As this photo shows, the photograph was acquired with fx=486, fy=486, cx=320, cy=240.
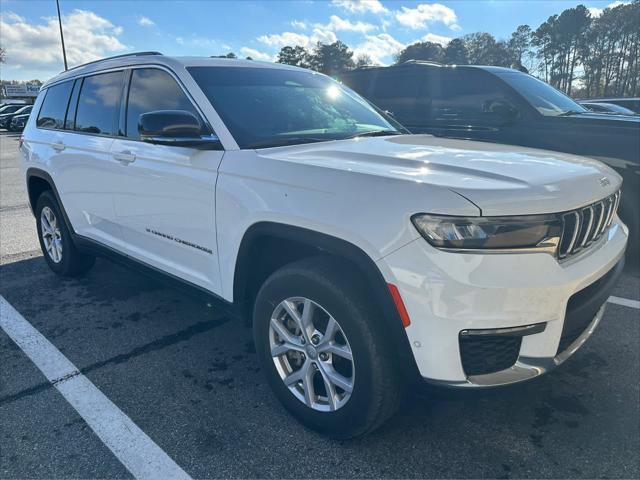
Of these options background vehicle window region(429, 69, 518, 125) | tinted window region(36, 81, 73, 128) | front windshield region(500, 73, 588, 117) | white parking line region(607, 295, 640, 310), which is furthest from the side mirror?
front windshield region(500, 73, 588, 117)

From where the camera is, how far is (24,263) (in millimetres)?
5148

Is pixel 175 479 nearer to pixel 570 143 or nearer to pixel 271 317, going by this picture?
pixel 271 317

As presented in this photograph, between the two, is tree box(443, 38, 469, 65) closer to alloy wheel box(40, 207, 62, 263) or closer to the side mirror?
alloy wheel box(40, 207, 62, 263)

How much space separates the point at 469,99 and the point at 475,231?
4.38 m

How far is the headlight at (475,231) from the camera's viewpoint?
1805mm

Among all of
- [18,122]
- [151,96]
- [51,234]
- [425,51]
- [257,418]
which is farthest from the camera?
[425,51]

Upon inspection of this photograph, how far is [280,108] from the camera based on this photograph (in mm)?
3027

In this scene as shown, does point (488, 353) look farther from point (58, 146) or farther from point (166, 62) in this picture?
point (58, 146)

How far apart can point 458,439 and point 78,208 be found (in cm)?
343

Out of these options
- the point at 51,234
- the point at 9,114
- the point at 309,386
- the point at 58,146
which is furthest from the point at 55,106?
the point at 9,114

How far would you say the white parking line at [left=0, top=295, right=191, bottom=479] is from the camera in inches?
87.7

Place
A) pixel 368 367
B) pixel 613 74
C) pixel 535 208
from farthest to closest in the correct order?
pixel 613 74 < pixel 368 367 < pixel 535 208

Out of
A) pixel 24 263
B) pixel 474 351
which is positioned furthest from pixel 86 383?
pixel 24 263

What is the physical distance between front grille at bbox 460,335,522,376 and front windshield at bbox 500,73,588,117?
13.2ft
